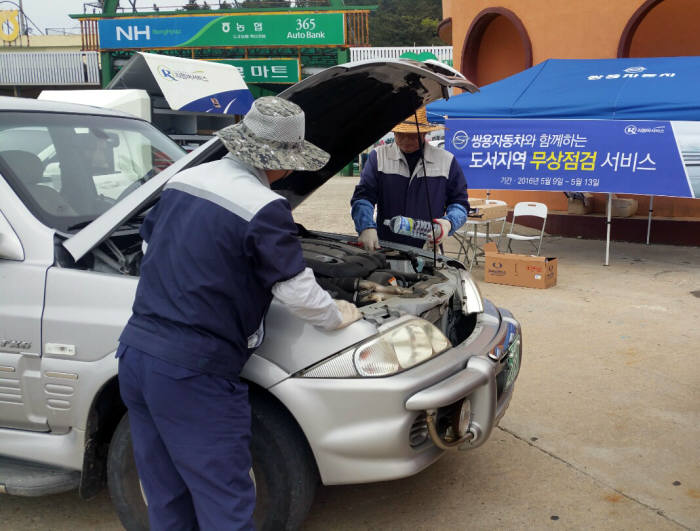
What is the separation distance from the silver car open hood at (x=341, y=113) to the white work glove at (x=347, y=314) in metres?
0.89

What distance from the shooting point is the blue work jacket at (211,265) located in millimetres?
2148

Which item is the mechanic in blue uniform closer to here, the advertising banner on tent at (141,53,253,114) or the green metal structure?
the advertising banner on tent at (141,53,253,114)

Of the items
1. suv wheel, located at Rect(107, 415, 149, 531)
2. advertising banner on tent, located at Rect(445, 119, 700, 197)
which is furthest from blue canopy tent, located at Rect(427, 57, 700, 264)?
suv wheel, located at Rect(107, 415, 149, 531)

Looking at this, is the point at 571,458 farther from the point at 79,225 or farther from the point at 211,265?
the point at 79,225

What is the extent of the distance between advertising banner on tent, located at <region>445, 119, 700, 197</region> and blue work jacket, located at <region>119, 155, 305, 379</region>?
7.22 m

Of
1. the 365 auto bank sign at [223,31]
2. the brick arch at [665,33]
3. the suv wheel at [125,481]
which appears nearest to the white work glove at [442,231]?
the suv wheel at [125,481]

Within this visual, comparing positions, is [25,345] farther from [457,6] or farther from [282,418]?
[457,6]

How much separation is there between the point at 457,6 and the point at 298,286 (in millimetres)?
12309

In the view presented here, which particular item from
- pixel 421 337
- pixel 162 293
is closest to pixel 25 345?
pixel 162 293

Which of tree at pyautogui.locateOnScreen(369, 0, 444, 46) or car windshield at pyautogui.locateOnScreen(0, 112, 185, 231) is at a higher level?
tree at pyautogui.locateOnScreen(369, 0, 444, 46)

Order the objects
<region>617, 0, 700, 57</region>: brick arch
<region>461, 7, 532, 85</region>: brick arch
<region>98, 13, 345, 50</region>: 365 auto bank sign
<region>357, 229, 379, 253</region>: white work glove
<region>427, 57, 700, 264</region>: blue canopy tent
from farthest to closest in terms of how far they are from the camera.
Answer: <region>98, 13, 345, 50</region>: 365 auto bank sign → <region>461, 7, 532, 85</region>: brick arch → <region>617, 0, 700, 57</region>: brick arch → <region>427, 57, 700, 264</region>: blue canopy tent → <region>357, 229, 379, 253</region>: white work glove

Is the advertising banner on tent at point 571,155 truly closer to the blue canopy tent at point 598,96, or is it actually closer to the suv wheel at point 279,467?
the blue canopy tent at point 598,96

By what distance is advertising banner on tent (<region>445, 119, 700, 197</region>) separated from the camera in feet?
26.9

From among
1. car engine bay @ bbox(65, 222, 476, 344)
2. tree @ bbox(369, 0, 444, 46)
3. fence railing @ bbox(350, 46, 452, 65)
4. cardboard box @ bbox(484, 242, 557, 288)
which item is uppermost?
tree @ bbox(369, 0, 444, 46)
